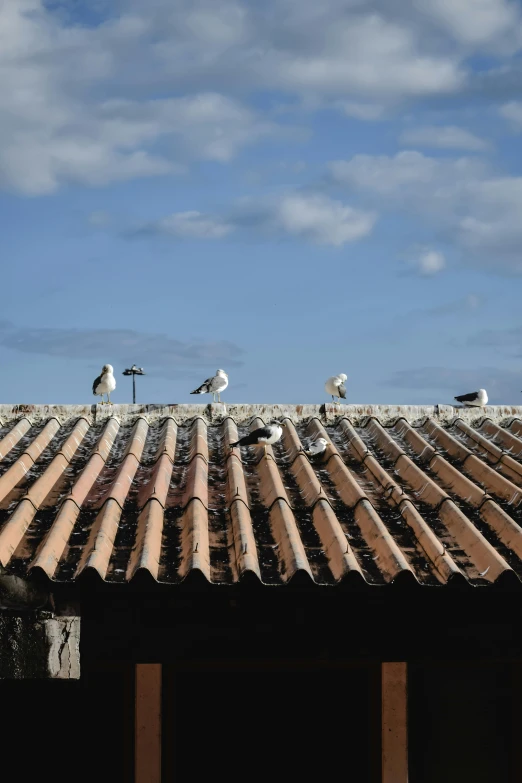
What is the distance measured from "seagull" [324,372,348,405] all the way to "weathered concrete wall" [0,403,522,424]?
3459 mm

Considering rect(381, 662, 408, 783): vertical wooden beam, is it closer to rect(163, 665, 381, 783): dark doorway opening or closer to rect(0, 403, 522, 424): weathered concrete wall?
rect(163, 665, 381, 783): dark doorway opening

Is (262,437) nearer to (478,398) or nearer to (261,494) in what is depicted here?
(261,494)

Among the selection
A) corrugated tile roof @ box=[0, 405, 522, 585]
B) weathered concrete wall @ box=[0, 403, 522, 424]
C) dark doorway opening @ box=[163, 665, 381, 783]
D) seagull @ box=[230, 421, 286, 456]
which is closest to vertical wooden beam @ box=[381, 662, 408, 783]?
dark doorway opening @ box=[163, 665, 381, 783]

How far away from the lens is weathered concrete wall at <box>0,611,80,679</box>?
173 inches

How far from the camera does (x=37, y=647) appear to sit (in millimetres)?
4500

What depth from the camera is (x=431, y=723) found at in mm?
5957

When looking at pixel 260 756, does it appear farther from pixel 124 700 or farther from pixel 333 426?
pixel 333 426

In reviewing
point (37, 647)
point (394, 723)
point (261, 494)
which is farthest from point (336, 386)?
point (37, 647)

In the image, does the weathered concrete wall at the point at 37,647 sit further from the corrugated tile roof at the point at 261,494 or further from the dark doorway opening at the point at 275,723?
the dark doorway opening at the point at 275,723

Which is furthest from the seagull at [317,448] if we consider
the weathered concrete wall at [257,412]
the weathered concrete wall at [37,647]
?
the weathered concrete wall at [37,647]

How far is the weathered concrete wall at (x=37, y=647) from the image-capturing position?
14.4 ft

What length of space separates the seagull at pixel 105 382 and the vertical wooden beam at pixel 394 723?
22.5 ft

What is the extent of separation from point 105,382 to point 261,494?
5695 millimetres

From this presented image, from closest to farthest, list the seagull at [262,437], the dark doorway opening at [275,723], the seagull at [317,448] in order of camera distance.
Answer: the dark doorway opening at [275,723] → the seagull at [317,448] → the seagull at [262,437]
